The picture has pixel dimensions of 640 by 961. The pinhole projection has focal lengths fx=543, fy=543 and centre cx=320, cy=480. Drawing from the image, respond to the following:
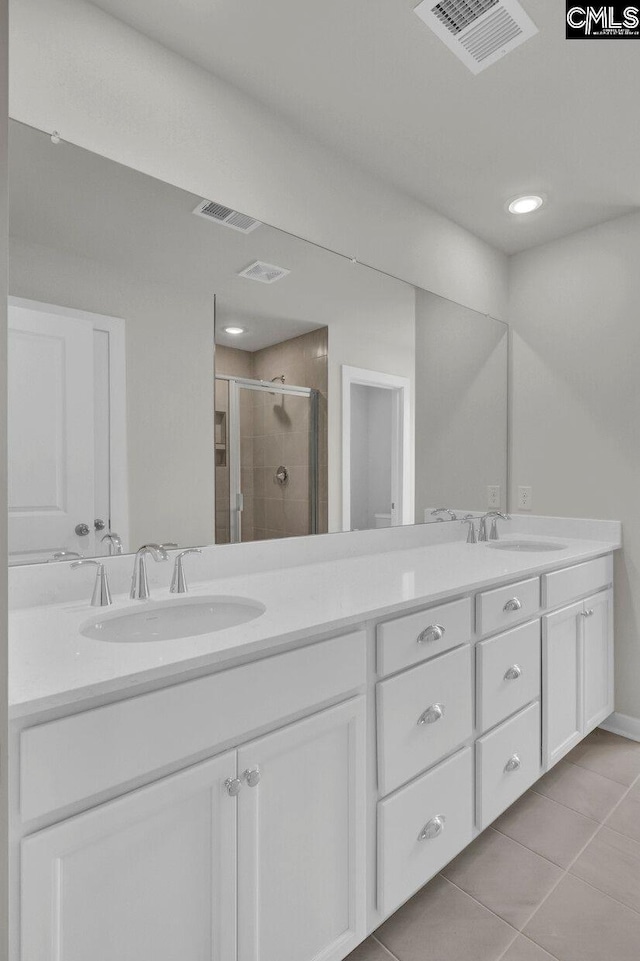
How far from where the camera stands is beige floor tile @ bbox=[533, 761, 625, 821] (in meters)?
1.93

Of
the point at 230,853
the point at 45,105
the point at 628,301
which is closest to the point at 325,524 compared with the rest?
the point at 230,853

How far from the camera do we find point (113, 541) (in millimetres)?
1439

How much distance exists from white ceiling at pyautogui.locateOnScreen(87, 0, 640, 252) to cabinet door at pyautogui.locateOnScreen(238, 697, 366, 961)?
1.76 m

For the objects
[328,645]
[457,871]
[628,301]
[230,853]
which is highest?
[628,301]

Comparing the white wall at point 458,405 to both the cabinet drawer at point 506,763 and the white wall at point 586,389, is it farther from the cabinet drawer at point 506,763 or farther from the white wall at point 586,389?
the cabinet drawer at point 506,763

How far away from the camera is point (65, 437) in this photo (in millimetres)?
1348

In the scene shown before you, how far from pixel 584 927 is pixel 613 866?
30 cm

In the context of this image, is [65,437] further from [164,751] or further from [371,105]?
[371,105]

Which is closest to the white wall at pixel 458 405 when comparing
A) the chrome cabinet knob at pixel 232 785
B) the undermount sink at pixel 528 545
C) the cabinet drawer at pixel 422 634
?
the undermount sink at pixel 528 545

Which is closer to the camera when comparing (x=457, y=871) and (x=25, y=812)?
(x=25, y=812)

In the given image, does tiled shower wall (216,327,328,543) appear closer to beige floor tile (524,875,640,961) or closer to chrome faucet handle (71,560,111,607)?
chrome faucet handle (71,560,111,607)

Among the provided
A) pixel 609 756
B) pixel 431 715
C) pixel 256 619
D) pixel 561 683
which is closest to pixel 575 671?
pixel 561 683

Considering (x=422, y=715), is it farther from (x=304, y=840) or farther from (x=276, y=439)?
(x=276, y=439)

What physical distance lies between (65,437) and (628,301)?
2.40 metres
